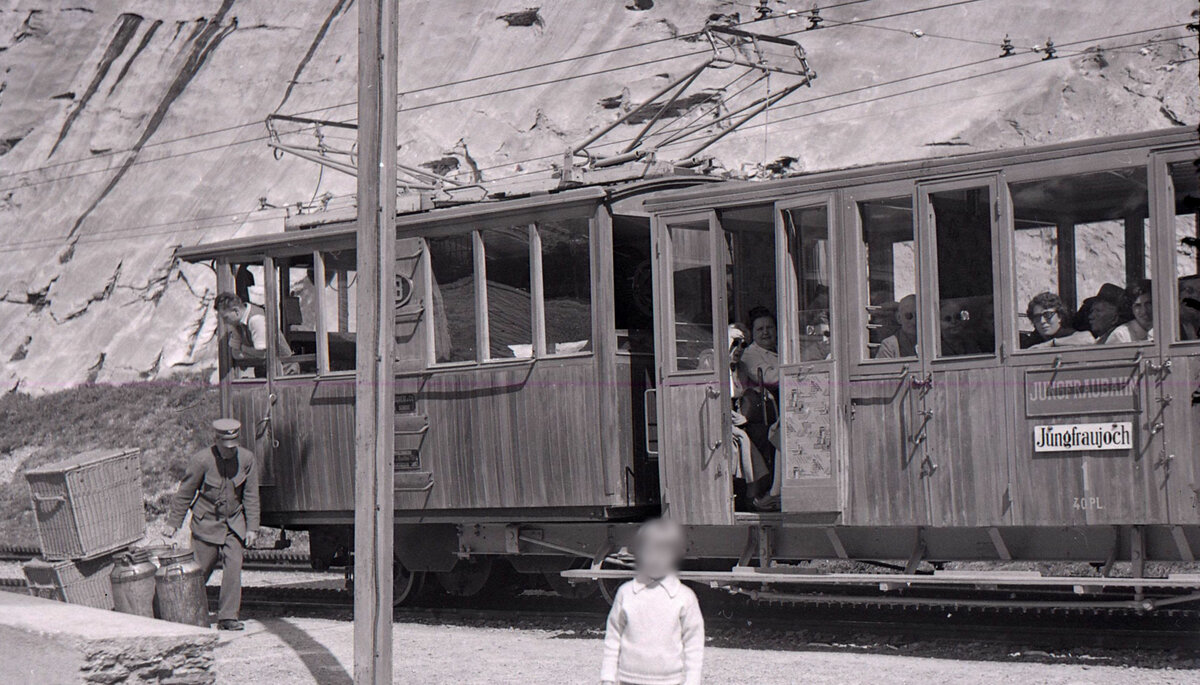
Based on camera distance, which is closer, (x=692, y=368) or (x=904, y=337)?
(x=904, y=337)

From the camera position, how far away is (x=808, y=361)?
33.8 ft

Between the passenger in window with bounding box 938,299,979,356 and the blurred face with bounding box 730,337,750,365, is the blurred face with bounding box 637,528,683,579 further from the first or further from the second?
the blurred face with bounding box 730,337,750,365

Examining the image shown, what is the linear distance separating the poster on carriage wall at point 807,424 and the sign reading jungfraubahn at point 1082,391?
1463 mm

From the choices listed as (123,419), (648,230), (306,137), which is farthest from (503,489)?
(306,137)

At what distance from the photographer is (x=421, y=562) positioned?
516 inches

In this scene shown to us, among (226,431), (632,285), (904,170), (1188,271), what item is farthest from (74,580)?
(1188,271)

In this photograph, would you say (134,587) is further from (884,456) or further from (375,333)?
(884,456)

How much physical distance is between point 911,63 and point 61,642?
23.4 m

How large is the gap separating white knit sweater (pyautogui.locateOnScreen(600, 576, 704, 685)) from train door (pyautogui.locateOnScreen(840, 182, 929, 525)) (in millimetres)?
4289

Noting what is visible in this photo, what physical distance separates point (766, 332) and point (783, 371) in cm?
66

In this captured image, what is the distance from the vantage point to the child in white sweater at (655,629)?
5.83m

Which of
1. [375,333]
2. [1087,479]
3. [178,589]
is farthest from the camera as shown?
[178,589]

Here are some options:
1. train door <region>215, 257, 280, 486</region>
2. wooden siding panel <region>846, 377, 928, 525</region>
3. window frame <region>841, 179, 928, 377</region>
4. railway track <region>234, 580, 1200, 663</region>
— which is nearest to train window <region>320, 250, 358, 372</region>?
train door <region>215, 257, 280, 486</region>

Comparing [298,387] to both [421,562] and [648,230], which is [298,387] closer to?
[421,562]
